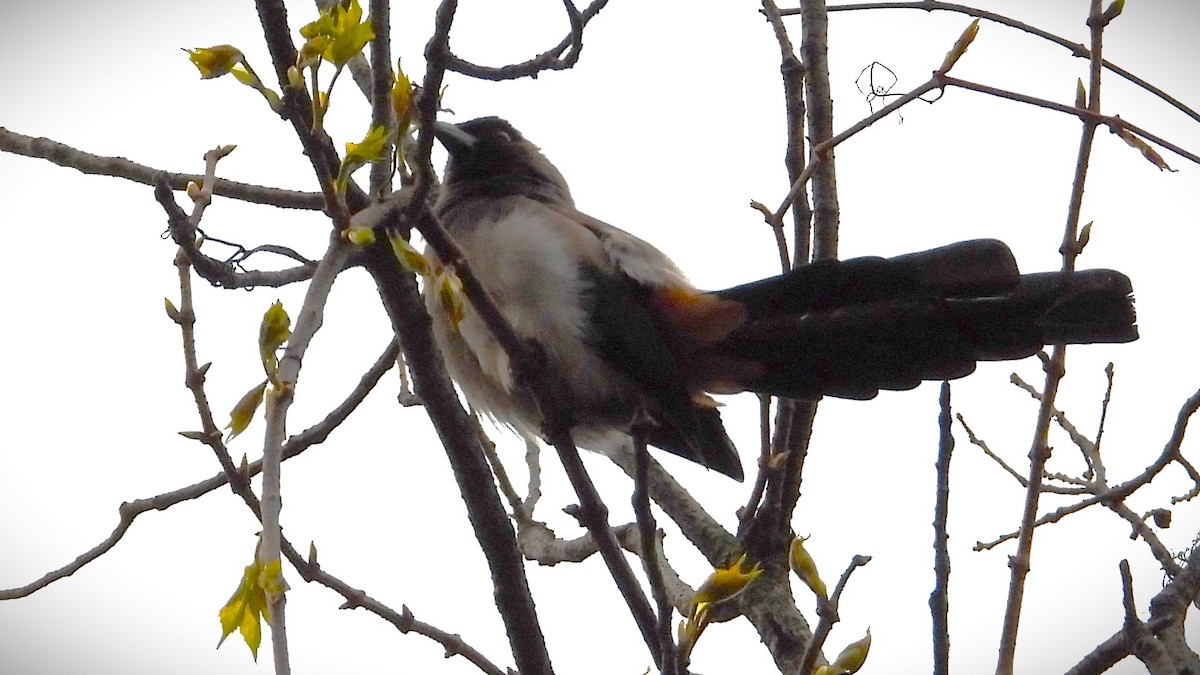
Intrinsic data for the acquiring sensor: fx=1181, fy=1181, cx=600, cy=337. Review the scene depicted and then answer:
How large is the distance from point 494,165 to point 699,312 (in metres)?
1.05

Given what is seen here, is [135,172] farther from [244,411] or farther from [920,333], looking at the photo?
[920,333]

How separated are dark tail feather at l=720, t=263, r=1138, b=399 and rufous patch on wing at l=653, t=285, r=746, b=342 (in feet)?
0.12

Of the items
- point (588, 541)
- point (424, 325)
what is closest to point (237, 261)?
point (424, 325)

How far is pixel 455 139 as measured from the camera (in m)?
3.76

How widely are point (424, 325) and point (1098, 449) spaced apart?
6.81ft

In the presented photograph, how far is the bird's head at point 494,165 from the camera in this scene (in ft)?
12.1

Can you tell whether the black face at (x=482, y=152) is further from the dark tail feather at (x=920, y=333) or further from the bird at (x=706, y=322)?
the dark tail feather at (x=920, y=333)

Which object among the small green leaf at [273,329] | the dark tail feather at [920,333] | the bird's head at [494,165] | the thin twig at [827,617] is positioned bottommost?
the thin twig at [827,617]

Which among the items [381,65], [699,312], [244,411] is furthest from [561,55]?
[244,411]

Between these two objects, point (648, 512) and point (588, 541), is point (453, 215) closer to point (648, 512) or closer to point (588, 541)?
point (588, 541)

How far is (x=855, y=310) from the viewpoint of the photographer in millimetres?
2902

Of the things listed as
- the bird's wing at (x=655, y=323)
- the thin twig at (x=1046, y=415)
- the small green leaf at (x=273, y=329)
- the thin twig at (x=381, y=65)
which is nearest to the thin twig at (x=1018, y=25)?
the thin twig at (x=1046, y=415)

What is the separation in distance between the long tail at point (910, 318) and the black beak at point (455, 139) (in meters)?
1.16

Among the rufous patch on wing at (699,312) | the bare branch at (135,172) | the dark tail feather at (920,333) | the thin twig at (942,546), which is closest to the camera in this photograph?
the thin twig at (942,546)
